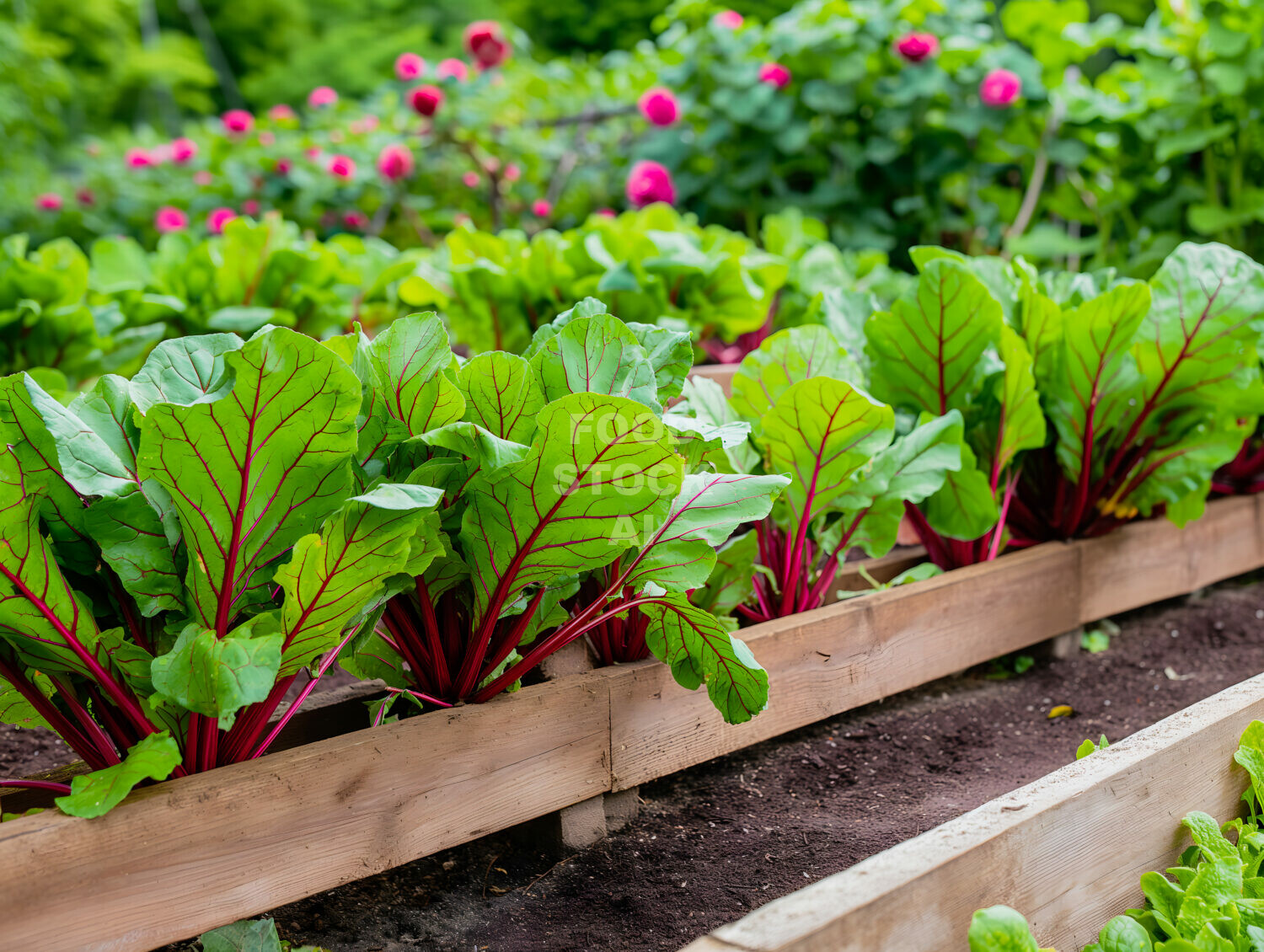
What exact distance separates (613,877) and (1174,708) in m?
0.90

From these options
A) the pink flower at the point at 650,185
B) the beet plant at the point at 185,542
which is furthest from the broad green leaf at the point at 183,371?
the pink flower at the point at 650,185

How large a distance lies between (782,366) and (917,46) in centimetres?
224

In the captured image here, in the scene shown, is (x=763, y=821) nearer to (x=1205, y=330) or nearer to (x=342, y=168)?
Answer: (x=1205, y=330)

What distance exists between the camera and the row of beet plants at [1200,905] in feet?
2.32

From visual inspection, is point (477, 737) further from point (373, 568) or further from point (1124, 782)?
point (1124, 782)

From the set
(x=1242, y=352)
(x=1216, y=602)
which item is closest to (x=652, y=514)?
(x=1242, y=352)

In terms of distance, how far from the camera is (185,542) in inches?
32.6

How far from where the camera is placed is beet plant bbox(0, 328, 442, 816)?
2.51 ft

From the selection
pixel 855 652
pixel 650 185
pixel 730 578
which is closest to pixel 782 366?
pixel 730 578

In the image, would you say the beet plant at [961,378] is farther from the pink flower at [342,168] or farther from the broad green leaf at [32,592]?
the pink flower at [342,168]

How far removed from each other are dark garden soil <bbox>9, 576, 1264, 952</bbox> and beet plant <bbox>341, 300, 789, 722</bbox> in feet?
0.63

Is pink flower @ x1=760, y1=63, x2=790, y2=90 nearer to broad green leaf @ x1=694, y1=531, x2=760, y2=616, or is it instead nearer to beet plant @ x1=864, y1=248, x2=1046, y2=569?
beet plant @ x1=864, y1=248, x2=1046, y2=569

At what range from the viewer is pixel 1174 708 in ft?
4.68

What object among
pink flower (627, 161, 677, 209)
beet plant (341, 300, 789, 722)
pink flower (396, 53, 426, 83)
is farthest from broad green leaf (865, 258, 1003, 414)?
pink flower (396, 53, 426, 83)
